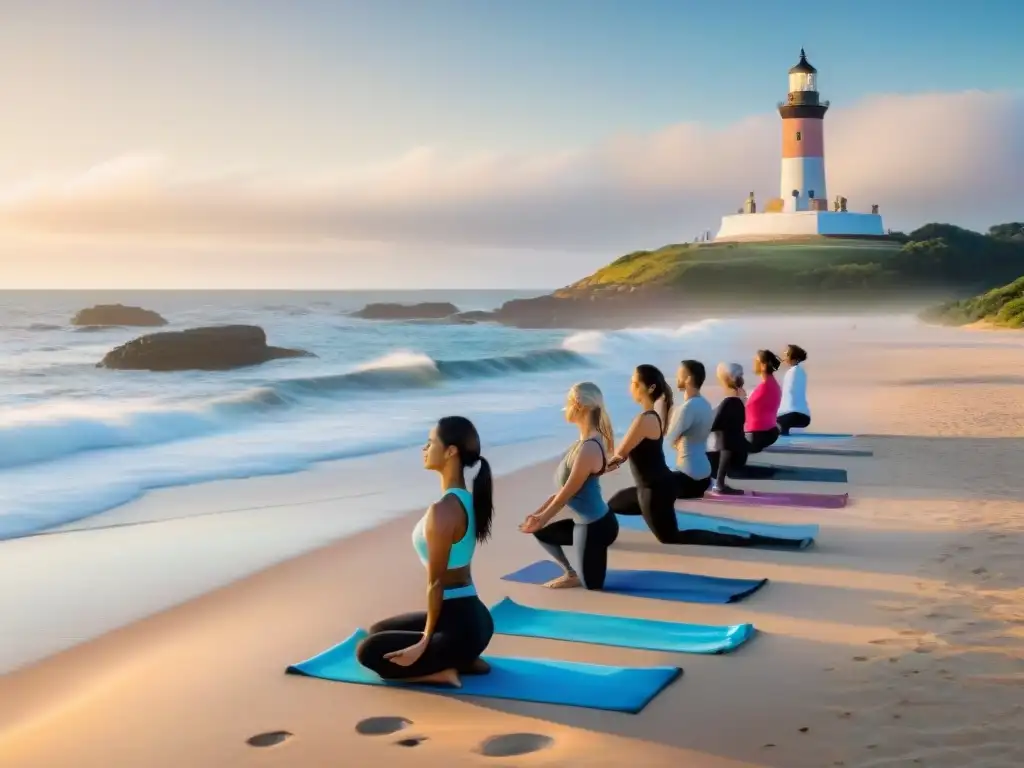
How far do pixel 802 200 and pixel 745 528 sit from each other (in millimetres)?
69819

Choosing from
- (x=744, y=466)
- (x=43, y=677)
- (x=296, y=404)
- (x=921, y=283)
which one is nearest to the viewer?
(x=43, y=677)

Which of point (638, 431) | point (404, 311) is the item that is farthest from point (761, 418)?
point (404, 311)

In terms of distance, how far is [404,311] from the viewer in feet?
262

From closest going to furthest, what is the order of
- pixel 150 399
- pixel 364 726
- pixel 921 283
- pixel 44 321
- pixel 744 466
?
pixel 364 726
pixel 744 466
pixel 150 399
pixel 44 321
pixel 921 283

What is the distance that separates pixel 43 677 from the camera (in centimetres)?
513

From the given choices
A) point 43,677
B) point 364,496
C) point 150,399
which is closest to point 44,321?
point 150,399

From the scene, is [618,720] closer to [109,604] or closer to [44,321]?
[109,604]

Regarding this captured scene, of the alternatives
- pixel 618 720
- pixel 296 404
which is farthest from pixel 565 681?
pixel 296 404

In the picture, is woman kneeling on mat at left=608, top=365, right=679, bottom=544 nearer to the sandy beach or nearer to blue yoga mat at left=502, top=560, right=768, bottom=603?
the sandy beach

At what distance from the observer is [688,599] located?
5.98 meters

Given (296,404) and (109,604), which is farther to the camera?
(296,404)

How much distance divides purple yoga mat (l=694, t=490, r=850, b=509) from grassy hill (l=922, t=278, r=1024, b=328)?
33533 mm

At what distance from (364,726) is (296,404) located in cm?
1704

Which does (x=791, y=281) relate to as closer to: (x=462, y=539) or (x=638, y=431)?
(x=638, y=431)
